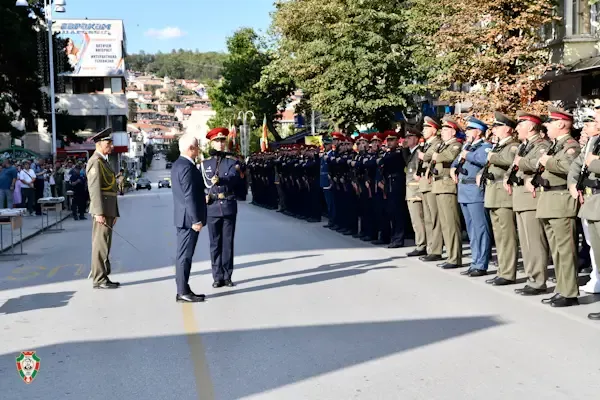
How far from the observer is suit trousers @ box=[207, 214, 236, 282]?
11172 mm

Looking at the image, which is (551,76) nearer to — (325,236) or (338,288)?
(325,236)

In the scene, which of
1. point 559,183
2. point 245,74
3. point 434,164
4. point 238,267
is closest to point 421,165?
point 434,164

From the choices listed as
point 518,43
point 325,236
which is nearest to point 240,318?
point 325,236

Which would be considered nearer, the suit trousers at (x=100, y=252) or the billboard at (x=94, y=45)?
the suit trousers at (x=100, y=252)

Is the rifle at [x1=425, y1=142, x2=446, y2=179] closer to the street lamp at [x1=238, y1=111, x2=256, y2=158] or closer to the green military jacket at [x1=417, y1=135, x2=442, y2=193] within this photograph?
the green military jacket at [x1=417, y1=135, x2=442, y2=193]

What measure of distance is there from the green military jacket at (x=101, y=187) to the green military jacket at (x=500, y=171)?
4.96 meters

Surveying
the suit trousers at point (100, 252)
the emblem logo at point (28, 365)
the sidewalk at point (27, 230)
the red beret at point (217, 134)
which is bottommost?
the sidewalk at point (27, 230)

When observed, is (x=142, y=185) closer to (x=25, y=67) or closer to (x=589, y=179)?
(x=25, y=67)

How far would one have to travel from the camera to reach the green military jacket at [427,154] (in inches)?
506

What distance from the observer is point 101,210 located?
11602 mm

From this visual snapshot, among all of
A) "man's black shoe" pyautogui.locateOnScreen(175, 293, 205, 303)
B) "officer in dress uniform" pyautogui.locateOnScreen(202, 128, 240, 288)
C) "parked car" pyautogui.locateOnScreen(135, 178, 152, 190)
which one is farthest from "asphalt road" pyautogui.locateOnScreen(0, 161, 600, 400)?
"parked car" pyautogui.locateOnScreen(135, 178, 152, 190)

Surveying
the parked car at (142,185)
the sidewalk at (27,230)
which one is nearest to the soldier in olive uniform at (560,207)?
the sidewalk at (27,230)

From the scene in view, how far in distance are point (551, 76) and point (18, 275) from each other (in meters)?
16.2

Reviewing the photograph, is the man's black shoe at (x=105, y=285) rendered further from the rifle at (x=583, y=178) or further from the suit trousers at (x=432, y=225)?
the rifle at (x=583, y=178)
